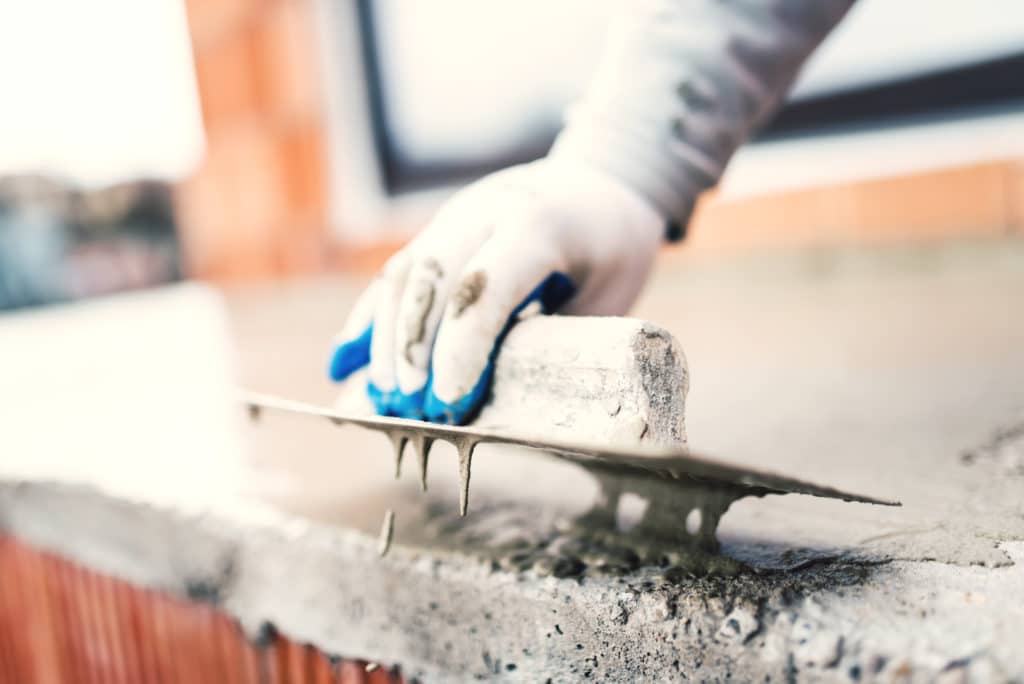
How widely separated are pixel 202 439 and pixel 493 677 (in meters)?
0.58

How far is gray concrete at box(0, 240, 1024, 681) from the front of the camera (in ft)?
1.21

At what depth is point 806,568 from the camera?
Result: 42 centimetres

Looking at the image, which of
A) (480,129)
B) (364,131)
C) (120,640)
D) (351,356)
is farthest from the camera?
(364,131)

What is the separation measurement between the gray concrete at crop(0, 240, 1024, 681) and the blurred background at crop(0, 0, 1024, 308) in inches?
51.4

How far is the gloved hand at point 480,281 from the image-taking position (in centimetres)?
49

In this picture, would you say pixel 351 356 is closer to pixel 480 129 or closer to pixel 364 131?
pixel 480 129

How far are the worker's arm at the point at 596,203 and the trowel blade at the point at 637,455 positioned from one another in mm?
53

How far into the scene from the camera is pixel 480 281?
495 millimetres

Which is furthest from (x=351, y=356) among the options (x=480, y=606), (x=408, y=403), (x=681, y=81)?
(x=681, y=81)

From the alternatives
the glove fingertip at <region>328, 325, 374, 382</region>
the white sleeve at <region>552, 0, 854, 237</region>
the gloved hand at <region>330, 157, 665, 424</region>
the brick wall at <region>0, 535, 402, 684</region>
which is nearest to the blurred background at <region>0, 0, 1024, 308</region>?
the white sleeve at <region>552, 0, 854, 237</region>

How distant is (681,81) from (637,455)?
0.45m

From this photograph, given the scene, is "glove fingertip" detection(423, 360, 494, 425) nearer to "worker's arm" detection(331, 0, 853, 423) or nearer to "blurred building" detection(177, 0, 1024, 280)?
"worker's arm" detection(331, 0, 853, 423)

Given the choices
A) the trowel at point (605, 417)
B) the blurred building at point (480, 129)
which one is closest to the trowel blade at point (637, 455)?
the trowel at point (605, 417)

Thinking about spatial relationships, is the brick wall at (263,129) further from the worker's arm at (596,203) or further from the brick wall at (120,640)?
the worker's arm at (596,203)
